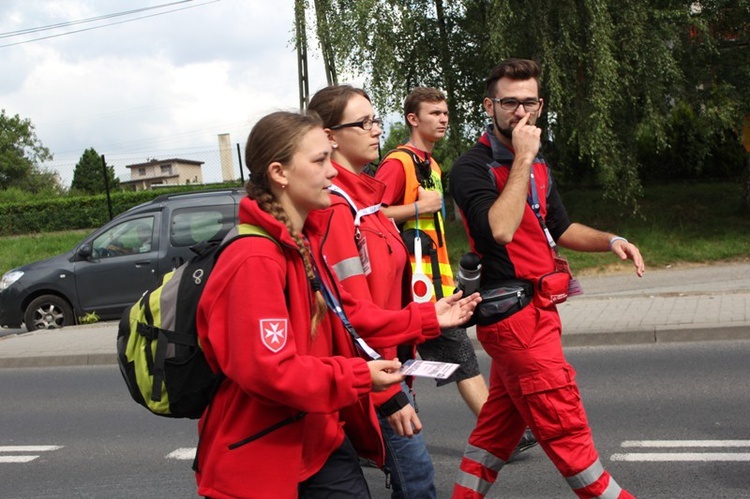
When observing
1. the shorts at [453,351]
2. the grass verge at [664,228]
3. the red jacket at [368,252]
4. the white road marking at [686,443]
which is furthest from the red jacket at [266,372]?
the grass verge at [664,228]

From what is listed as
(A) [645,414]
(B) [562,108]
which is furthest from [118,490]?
(B) [562,108]

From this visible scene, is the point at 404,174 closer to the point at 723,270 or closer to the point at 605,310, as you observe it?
the point at 605,310

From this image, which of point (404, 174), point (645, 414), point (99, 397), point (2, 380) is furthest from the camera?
point (2, 380)

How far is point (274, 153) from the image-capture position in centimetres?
279

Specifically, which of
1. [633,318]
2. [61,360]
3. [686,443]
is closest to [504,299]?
[686,443]

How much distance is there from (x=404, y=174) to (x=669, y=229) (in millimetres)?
12537

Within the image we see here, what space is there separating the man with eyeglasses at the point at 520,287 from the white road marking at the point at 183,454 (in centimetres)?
291

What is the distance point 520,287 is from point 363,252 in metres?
0.79

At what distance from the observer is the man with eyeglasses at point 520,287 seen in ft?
12.2

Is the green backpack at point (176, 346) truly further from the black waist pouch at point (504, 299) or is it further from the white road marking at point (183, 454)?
the white road marking at point (183, 454)

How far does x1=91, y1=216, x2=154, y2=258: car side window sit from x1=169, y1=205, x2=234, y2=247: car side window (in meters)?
0.36

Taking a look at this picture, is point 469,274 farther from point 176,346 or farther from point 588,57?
point 588,57

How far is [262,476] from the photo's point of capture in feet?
8.69

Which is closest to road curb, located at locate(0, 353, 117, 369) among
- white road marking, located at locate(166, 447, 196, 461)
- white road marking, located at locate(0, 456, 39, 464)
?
white road marking, located at locate(0, 456, 39, 464)
